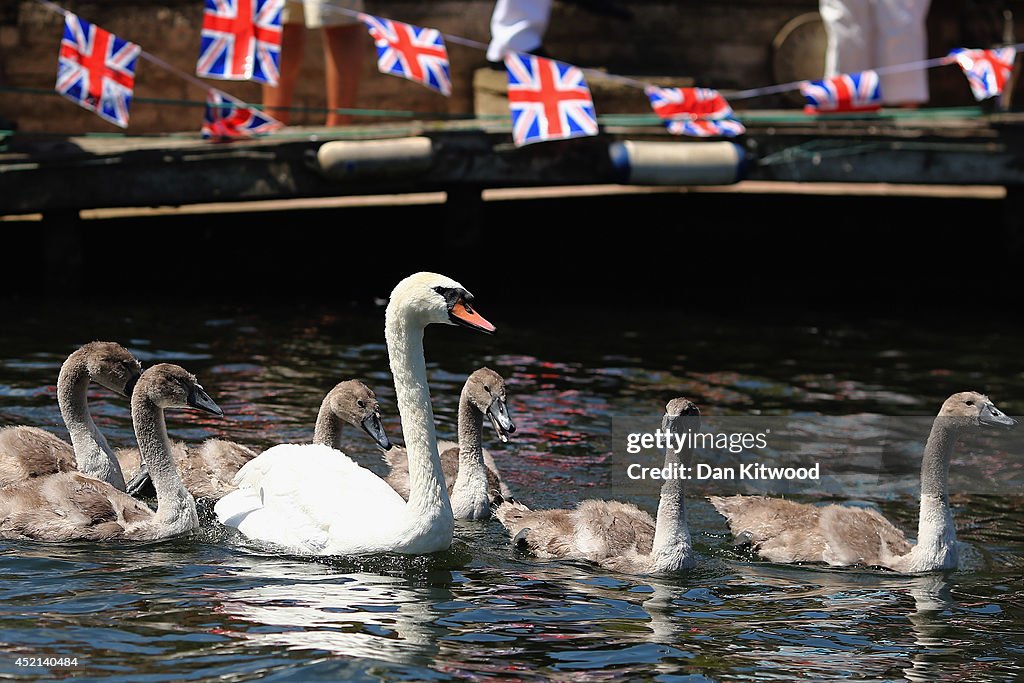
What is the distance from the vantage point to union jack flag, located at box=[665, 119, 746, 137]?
1513cm

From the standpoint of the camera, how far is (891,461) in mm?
10945

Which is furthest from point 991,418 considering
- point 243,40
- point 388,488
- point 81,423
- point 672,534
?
point 243,40

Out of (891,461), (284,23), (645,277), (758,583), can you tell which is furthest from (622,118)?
(758,583)

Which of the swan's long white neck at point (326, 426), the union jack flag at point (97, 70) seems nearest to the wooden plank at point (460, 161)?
the union jack flag at point (97, 70)

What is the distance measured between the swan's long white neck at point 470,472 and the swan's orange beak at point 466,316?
48.1 inches

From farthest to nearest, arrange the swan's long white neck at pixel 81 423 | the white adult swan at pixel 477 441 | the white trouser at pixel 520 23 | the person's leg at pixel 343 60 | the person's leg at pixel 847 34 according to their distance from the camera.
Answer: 1. the person's leg at pixel 847 34
2. the white trouser at pixel 520 23
3. the person's leg at pixel 343 60
4. the white adult swan at pixel 477 441
5. the swan's long white neck at pixel 81 423

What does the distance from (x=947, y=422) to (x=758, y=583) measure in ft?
4.50

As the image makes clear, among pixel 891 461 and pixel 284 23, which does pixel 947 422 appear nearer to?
pixel 891 461

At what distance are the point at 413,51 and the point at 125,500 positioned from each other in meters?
6.63

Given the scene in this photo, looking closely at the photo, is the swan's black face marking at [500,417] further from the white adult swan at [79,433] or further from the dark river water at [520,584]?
the white adult swan at [79,433]

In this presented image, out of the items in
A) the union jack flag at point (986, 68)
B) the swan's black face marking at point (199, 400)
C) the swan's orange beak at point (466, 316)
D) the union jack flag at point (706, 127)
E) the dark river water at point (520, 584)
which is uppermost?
the union jack flag at point (986, 68)

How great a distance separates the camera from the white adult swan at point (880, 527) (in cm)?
860

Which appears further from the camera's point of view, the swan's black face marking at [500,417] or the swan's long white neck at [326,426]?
the swan's long white neck at [326,426]

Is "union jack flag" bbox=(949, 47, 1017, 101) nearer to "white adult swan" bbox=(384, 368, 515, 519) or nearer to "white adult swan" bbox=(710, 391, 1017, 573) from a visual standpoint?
"white adult swan" bbox=(710, 391, 1017, 573)
